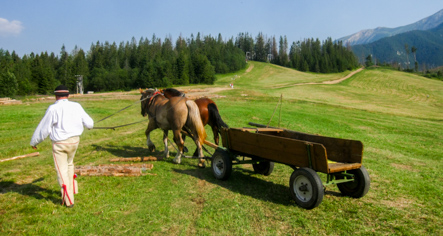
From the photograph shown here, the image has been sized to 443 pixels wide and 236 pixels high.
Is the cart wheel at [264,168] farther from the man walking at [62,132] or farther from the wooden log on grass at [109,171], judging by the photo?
the man walking at [62,132]

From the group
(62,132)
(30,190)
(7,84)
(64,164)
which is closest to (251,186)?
(64,164)

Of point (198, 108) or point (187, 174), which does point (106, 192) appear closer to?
point (187, 174)

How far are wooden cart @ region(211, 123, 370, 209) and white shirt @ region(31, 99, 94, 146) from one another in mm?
3358

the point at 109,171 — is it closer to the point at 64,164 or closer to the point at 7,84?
the point at 64,164

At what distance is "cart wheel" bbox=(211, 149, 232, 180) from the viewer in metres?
6.70

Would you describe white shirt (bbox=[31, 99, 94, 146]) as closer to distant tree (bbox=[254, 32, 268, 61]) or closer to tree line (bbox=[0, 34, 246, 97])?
tree line (bbox=[0, 34, 246, 97])

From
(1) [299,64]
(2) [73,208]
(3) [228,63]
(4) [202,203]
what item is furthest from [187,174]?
(1) [299,64]

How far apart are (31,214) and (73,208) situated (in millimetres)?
643

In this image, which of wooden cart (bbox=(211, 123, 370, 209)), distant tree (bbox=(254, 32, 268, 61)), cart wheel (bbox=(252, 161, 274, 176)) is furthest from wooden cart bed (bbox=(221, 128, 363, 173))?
distant tree (bbox=(254, 32, 268, 61))

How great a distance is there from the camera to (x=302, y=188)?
518cm

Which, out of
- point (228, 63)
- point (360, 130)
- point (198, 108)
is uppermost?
point (228, 63)

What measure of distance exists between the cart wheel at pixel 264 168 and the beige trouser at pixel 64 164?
4648 mm

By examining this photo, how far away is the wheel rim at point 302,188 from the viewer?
5066 mm

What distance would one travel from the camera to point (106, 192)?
5855 mm
